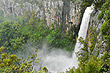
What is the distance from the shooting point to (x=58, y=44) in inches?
643

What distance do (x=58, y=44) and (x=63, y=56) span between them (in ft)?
6.96

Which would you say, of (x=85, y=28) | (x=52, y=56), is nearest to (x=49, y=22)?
(x=52, y=56)

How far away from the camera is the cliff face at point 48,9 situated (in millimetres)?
15023

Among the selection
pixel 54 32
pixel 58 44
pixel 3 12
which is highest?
pixel 3 12

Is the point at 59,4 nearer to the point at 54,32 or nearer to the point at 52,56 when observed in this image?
the point at 54,32

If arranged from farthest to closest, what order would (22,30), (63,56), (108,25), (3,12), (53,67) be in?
1. (3,12)
2. (22,30)
3. (63,56)
4. (53,67)
5. (108,25)

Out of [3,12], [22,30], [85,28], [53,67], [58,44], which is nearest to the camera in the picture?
[85,28]

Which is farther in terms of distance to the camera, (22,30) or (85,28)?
(22,30)

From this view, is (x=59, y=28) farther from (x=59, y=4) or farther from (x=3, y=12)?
(x=3, y=12)

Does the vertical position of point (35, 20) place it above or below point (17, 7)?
below

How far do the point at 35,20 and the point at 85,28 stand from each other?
10.8 m

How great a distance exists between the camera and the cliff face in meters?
15.0

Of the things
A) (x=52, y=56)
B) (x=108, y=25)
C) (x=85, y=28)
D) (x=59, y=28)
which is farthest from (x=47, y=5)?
(x=108, y=25)

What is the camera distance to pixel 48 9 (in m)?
17.7
